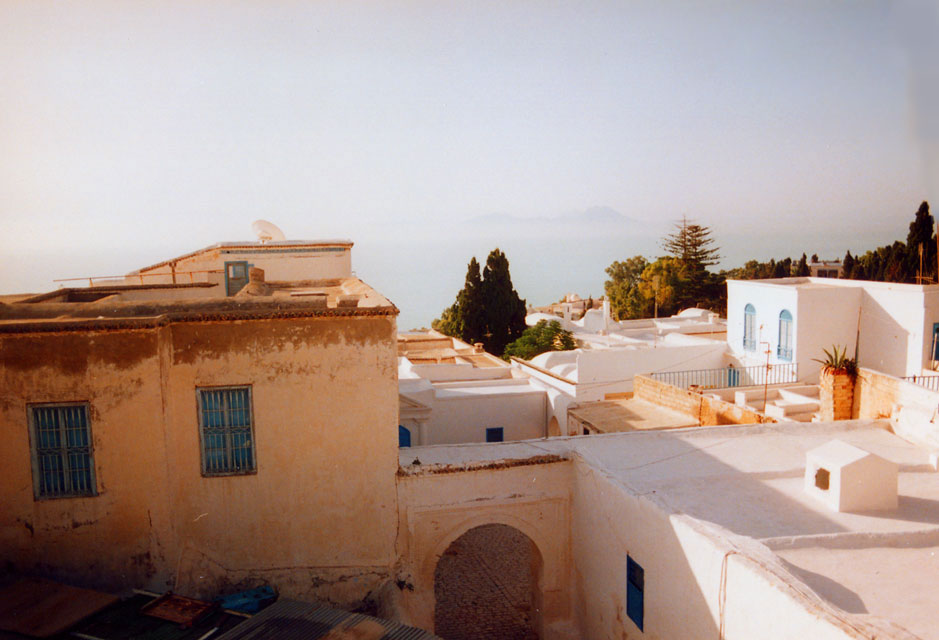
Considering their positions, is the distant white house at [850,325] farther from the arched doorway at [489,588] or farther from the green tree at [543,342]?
the arched doorway at [489,588]

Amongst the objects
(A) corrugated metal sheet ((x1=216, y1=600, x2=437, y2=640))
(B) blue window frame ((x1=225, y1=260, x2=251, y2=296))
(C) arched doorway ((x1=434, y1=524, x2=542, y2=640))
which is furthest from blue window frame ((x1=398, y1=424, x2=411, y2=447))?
(A) corrugated metal sheet ((x1=216, y1=600, x2=437, y2=640))

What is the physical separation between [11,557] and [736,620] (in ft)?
31.4

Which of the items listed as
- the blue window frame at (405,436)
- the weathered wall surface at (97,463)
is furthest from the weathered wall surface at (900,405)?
the weathered wall surface at (97,463)

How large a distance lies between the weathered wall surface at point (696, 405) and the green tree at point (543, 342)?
1198cm

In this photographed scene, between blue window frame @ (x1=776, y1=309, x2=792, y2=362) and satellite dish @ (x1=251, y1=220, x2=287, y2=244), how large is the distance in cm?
1648

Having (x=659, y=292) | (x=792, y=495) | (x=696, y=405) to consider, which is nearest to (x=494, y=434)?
(x=696, y=405)

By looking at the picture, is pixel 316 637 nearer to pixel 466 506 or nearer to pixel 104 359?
pixel 466 506

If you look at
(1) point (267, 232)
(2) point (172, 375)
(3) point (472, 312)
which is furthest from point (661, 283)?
(2) point (172, 375)

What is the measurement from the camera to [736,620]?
6.84 metres

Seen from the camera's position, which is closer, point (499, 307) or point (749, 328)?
point (749, 328)

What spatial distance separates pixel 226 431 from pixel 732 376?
739 inches

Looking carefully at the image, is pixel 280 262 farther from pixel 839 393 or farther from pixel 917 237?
pixel 917 237

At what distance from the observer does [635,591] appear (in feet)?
30.3

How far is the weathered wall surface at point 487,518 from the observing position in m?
10.8
